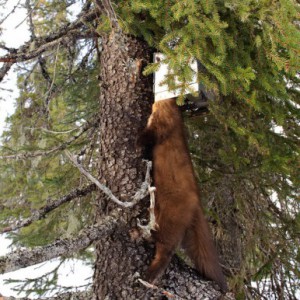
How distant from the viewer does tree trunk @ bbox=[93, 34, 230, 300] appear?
344 cm

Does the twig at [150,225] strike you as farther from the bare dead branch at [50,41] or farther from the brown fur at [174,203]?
the bare dead branch at [50,41]

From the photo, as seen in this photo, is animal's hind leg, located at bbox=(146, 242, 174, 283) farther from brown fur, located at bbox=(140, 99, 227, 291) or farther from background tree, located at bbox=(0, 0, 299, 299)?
background tree, located at bbox=(0, 0, 299, 299)

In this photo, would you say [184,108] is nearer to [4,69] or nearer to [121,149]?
[121,149]

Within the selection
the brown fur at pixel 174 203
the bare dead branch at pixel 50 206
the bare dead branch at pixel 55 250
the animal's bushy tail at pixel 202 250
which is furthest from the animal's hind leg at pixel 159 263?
the bare dead branch at pixel 50 206

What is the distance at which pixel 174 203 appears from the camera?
141 inches

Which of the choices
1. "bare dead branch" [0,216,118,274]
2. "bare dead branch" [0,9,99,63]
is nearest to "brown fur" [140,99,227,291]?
"bare dead branch" [0,216,118,274]

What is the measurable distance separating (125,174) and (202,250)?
94cm

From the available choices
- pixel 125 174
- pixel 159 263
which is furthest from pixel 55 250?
pixel 125 174

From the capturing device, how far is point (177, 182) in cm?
367

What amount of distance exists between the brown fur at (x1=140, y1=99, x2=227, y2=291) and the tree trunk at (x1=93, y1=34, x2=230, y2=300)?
120mm

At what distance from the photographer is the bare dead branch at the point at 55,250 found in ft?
9.16

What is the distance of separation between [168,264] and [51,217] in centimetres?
292

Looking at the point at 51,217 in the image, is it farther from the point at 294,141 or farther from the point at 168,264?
the point at 294,141

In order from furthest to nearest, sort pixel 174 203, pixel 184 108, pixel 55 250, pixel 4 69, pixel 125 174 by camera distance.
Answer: pixel 184 108 → pixel 4 69 → pixel 125 174 → pixel 174 203 → pixel 55 250
